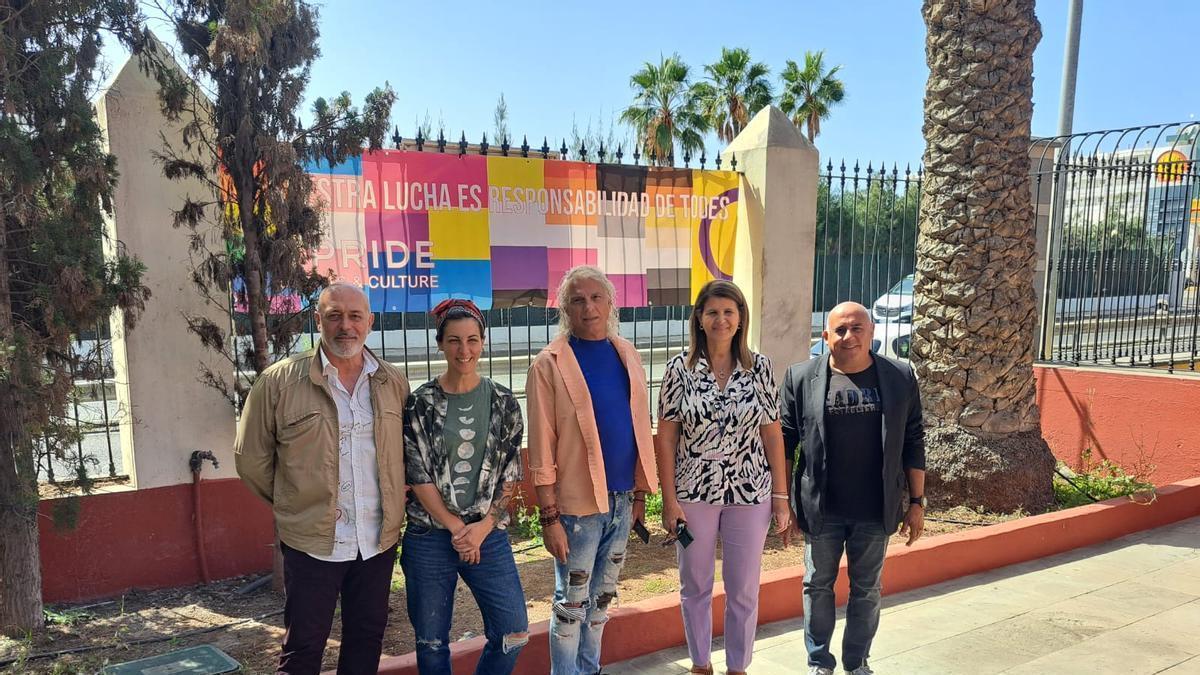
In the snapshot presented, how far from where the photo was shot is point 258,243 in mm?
4148

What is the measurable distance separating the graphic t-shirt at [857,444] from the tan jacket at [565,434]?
3.37 feet

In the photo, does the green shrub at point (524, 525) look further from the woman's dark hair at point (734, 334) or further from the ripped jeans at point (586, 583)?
the woman's dark hair at point (734, 334)

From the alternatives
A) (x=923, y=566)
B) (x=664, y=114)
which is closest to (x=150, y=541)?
(x=923, y=566)

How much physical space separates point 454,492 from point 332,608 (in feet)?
1.90

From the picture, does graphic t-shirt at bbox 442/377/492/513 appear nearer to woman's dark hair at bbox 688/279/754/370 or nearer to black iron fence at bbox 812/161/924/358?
woman's dark hair at bbox 688/279/754/370

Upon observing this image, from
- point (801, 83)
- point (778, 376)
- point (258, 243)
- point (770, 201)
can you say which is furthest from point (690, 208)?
point (801, 83)

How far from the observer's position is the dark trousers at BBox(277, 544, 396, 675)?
103 inches

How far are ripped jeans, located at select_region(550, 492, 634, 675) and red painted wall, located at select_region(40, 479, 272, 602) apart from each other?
7.82 ft

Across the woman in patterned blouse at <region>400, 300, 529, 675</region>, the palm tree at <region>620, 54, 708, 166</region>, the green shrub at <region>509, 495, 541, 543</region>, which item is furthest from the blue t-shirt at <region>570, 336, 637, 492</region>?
the palm tree at <region>620, 54, 708, 166</region>

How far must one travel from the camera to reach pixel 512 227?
537cm

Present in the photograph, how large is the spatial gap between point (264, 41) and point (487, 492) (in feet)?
8.46

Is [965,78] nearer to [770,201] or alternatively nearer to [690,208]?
[770,201]

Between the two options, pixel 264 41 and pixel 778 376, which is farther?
pixel 778 376

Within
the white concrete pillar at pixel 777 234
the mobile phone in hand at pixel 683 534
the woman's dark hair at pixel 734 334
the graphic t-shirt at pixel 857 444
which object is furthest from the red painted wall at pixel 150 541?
the white concrete pillar at pixel 777 234
